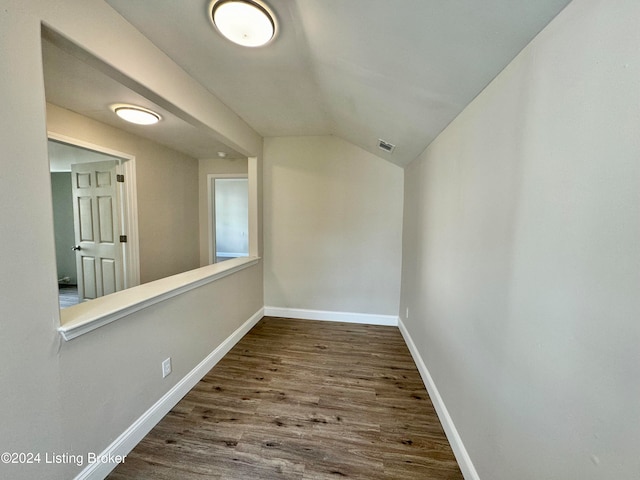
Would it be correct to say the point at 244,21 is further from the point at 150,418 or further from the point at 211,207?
the point at 211,207

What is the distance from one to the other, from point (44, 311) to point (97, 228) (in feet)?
9.02

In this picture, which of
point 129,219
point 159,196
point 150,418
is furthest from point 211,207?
point 150,418

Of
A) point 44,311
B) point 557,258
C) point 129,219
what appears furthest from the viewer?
point 129,219

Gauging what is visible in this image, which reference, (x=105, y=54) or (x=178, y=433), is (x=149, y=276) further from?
(x=105, y=54)

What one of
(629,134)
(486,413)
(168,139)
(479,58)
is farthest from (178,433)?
(168,139)

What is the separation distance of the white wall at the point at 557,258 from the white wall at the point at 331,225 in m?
1.81

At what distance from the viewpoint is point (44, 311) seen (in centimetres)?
105

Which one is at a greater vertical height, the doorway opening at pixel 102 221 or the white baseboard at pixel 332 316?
the doorway opening at pixel 102 221

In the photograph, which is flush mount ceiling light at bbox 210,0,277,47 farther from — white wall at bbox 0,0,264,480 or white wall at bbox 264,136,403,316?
white wall at bbox 264,136,403,316

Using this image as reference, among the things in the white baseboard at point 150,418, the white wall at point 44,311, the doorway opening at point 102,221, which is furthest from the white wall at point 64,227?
the white wall at point 44,311

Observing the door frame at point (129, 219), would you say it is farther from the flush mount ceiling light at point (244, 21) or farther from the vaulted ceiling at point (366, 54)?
the flush mount ceiling light at point (244, 21)

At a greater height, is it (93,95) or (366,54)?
(93,95)

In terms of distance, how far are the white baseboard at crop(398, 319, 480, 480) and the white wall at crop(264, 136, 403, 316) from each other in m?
1.13

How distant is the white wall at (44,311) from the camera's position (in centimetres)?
94
